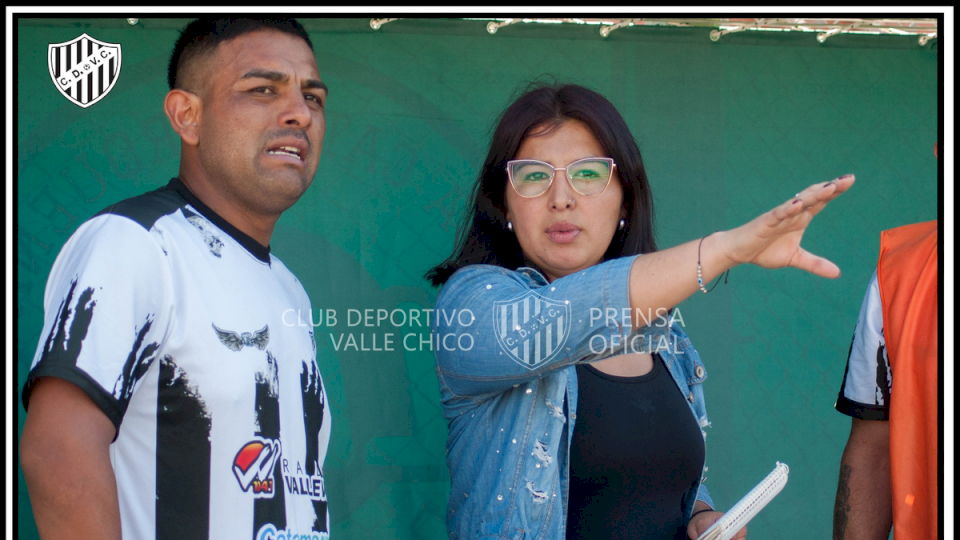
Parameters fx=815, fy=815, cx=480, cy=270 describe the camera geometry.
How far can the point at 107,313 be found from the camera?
4.85 ft

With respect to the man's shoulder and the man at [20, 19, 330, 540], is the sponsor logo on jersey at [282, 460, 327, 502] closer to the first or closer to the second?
the man at [20, 19, 330, 540]

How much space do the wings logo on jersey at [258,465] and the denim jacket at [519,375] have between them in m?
0.41

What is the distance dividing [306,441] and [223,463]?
24 cm

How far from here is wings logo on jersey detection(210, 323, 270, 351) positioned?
162 cm

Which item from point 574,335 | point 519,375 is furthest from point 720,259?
point 519,375

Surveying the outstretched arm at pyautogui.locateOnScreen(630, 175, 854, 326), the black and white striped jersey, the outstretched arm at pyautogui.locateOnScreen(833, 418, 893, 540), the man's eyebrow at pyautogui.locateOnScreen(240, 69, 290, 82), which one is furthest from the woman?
the man's eyebrow at pyautogui.locateOnScreen(240, 69, 290, 82)

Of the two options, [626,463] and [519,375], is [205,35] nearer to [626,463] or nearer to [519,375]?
[519,375]

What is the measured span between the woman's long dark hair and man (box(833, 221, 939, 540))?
651mm

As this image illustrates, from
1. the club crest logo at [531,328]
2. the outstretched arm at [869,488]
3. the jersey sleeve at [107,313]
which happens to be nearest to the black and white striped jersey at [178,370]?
the jersey sleeve at [107,313]

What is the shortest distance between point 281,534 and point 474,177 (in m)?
1.33

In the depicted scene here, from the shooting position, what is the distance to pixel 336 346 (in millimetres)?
2506

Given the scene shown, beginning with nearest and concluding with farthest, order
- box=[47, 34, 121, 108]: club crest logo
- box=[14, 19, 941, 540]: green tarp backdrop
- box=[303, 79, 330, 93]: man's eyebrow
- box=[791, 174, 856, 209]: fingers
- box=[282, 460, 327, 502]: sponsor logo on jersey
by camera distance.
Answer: box=[791, 174, 856, 209]: fingers < box=[282, 460, 327, 502]: sponsor logo on jersey < box=[303, 79, 330, 93]: man's eyebrow < box=[47, 34, 121, 108]: club crest logo < box=[14, 19, 941, 540]: green tarp backdrop

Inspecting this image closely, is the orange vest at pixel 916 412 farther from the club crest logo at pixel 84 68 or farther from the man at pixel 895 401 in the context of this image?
the club crest logo at pixel 84 68
